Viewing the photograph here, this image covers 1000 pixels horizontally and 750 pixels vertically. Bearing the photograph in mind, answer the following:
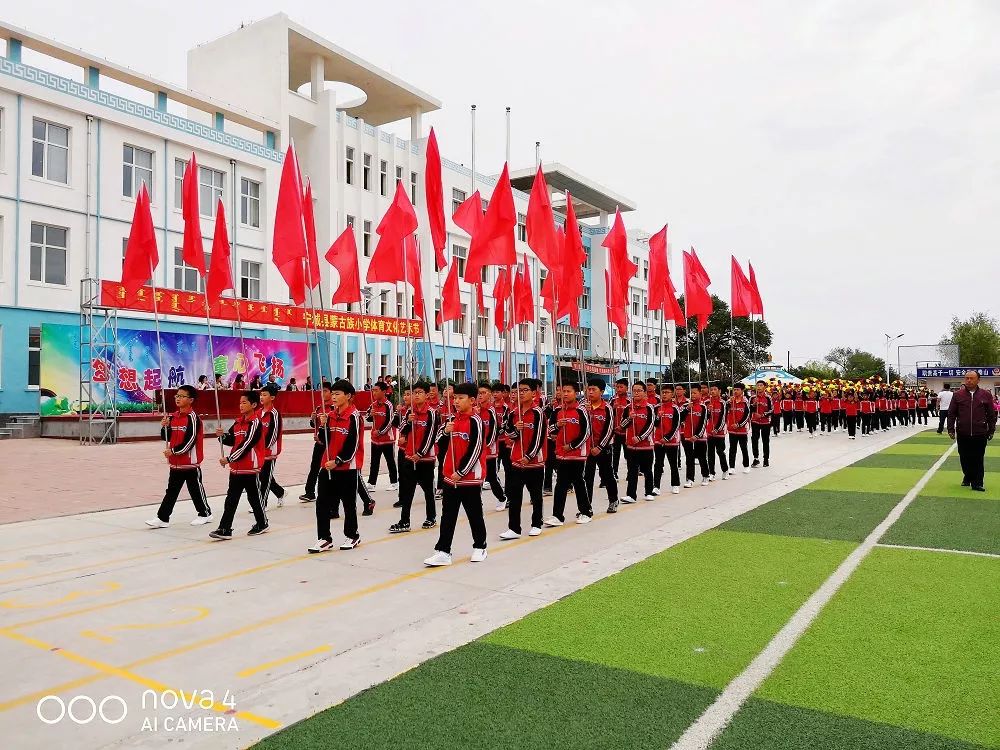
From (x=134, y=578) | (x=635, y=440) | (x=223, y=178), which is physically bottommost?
(x=134, y=578)

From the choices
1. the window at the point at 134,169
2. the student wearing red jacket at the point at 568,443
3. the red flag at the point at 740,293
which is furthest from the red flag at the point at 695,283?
the window at the point at 134,169

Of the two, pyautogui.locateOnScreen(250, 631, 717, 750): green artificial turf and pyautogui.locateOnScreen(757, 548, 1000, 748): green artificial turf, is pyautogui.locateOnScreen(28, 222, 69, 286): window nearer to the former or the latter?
pyautogui.locateOnScreen(250, 631, 717, 750): green artificial turf

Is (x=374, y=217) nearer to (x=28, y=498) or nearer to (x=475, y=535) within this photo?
(x=28, y=498)

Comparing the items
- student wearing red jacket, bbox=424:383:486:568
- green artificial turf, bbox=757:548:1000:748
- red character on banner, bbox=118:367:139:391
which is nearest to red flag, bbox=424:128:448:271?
student wearing red jacket, bbox=424:383:486:568

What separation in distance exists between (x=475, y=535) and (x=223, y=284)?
7.03m

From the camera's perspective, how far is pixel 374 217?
35.6 metres

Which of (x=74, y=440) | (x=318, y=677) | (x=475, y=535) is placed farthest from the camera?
(x=74, y=440)

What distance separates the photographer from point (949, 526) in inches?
329

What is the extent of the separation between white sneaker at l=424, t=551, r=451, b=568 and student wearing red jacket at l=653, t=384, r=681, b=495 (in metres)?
5.81

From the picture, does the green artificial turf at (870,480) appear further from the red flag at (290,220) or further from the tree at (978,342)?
the tree at (978,342)

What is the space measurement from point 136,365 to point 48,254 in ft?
15.0

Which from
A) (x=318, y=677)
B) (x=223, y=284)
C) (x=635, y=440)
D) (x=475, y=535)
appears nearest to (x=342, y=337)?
(x=223, y=284)

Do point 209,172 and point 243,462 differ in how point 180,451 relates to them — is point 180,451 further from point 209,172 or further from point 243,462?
point 209,172

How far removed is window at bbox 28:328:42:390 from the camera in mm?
22719
